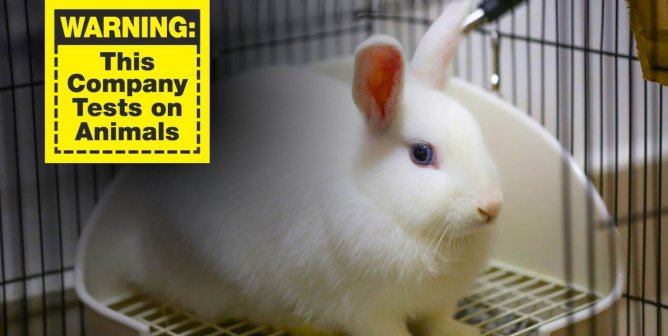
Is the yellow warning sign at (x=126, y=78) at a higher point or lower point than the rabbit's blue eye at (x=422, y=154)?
higher

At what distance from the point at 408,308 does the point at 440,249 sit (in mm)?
97

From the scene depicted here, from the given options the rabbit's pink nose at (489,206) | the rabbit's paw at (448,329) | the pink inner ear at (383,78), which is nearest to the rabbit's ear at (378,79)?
the pink inner ear at (383,78)

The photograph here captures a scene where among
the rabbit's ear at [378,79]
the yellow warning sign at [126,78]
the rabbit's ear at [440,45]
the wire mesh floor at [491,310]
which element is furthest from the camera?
the wire mesh floor at [491,310]

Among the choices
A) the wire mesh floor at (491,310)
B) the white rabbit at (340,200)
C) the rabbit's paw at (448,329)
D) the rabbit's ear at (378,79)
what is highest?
the rabbit's ear at (378,79)

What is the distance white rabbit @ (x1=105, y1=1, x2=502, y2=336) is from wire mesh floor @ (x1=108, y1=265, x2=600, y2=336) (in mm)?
30

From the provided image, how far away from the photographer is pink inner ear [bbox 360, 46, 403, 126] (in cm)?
109

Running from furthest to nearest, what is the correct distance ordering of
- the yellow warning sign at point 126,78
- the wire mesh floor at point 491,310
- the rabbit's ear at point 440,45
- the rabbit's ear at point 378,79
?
the wire mesh floor at point 491,310, the rabbit's ear at point 440,45, the rabbit's ear at point 378,79, the yellow warning sign at point 126,78

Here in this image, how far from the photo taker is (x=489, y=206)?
1.09 meters

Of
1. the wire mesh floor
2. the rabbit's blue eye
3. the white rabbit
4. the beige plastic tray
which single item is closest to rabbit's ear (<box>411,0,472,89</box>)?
the white rabbit

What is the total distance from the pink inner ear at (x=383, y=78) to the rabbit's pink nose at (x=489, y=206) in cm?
15

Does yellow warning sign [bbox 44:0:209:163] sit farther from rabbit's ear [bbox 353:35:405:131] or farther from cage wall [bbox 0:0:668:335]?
rabbit's ear [bbox 353:35:405:131]

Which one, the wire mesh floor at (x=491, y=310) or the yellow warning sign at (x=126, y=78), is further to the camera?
the wire mesh floor at (x=491, y=310)

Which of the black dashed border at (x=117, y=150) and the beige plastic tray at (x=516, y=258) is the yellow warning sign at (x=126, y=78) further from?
the beige plastic tray at (x=516, y=258)

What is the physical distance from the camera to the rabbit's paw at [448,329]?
1265 mm
